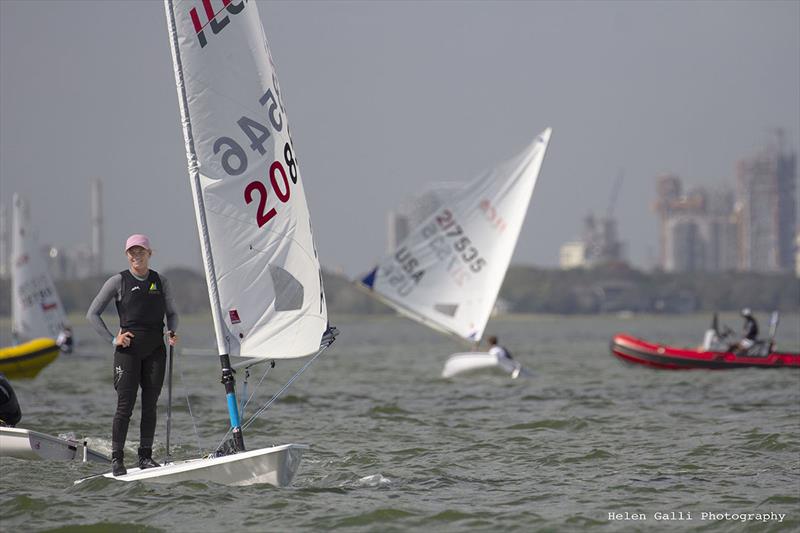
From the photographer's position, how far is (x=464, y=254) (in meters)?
29.2

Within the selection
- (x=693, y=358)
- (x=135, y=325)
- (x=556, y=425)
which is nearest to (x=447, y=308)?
(x=693, y=358)

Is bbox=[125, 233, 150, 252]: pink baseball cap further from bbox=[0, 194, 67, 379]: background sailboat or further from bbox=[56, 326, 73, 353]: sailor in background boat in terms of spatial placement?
bbox=[0, 194, 67, 379]: background sailboat

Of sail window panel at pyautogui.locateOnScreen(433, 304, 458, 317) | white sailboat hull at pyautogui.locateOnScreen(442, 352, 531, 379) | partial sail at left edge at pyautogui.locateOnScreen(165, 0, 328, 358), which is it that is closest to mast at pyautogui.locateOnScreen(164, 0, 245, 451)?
partial sail at left edge at pyautogui.locateOnScreen(165, 0, 328, 358)

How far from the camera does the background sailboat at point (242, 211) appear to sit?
10.7 m

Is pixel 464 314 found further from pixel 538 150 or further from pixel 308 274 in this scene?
pixel 308 274

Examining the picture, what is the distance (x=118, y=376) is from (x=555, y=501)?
392cm

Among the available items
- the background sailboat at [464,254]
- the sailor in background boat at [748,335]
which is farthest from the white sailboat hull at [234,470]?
the sailor in background boat at [748,335]

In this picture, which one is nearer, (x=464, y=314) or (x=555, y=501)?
(x=555, y=501)

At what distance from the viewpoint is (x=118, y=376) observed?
34.0ft

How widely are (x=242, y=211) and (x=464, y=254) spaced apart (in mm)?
18451

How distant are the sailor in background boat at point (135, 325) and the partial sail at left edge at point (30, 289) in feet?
95.4

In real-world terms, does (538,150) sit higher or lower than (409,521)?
higher

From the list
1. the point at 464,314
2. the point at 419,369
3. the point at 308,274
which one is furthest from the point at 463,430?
the point at 419,369

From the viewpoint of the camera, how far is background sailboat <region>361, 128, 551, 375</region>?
28844 mm
